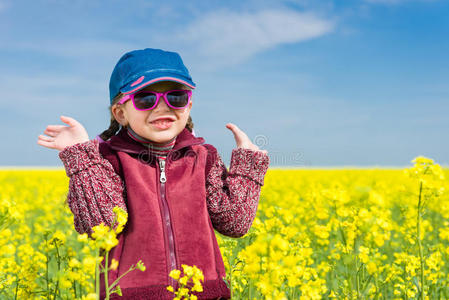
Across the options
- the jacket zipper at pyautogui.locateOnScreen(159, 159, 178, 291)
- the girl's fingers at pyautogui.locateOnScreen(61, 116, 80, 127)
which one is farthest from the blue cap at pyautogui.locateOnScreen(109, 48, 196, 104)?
the jacket zipper at pyautogui.locateOnScreen(159, 159, 178, 291)

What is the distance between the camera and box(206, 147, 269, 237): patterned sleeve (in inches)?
96.7

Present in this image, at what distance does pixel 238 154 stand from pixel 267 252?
1.18 meters

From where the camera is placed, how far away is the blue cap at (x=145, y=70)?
90.0 inches

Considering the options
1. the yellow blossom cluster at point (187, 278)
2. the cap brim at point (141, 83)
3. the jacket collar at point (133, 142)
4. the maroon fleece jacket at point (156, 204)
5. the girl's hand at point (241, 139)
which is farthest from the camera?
the girl's hand at point (241, 139)

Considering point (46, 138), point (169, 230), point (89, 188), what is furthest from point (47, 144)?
point (169, 230)

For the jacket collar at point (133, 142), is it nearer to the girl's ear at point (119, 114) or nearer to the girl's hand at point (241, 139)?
the girl's ear at point (119, 114)

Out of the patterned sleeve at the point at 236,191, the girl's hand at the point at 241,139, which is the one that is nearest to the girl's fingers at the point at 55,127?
the patterned sleeve at the point at 236,191

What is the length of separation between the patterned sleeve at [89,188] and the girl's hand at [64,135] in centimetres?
10

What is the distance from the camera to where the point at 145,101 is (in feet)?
7.53

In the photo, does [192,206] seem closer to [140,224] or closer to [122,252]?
[140,224]

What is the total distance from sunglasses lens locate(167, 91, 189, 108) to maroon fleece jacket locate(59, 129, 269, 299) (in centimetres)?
22

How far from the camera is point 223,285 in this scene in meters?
2.27

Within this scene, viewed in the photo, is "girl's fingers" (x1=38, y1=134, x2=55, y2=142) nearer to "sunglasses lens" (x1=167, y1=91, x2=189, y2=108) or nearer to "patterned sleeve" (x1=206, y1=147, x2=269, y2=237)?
"sunglasses lens" (x1=167, y1=91, x2=189, y2=108)

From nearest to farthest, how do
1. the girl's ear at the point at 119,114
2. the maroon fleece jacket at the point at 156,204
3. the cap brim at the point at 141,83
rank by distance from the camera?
the maroon fleece jacket at the point at 156,204, the cap brim at the point at 141,83, the girl's ear at the point at 119,114
